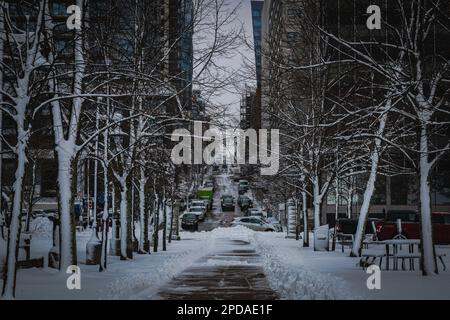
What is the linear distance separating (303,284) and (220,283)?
2593mm

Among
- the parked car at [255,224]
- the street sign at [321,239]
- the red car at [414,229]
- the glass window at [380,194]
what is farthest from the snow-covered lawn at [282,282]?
the glass window at [380,194]

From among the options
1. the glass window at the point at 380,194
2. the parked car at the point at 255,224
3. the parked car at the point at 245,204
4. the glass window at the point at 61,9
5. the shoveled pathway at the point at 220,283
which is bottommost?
the parked car at the point at 255,224

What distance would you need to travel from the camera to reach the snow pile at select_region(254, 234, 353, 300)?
12695 mm

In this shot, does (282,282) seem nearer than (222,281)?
Yes

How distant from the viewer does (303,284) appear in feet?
47.9

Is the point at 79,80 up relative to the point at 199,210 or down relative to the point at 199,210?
up

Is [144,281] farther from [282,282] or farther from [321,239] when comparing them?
[321,239]

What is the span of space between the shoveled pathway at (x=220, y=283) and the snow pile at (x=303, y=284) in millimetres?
254

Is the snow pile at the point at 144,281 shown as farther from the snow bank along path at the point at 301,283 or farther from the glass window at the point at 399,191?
the glass window at the point at 399,191

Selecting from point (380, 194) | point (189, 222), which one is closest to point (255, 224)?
point (189, 222)

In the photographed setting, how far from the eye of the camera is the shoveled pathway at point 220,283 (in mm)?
13836
